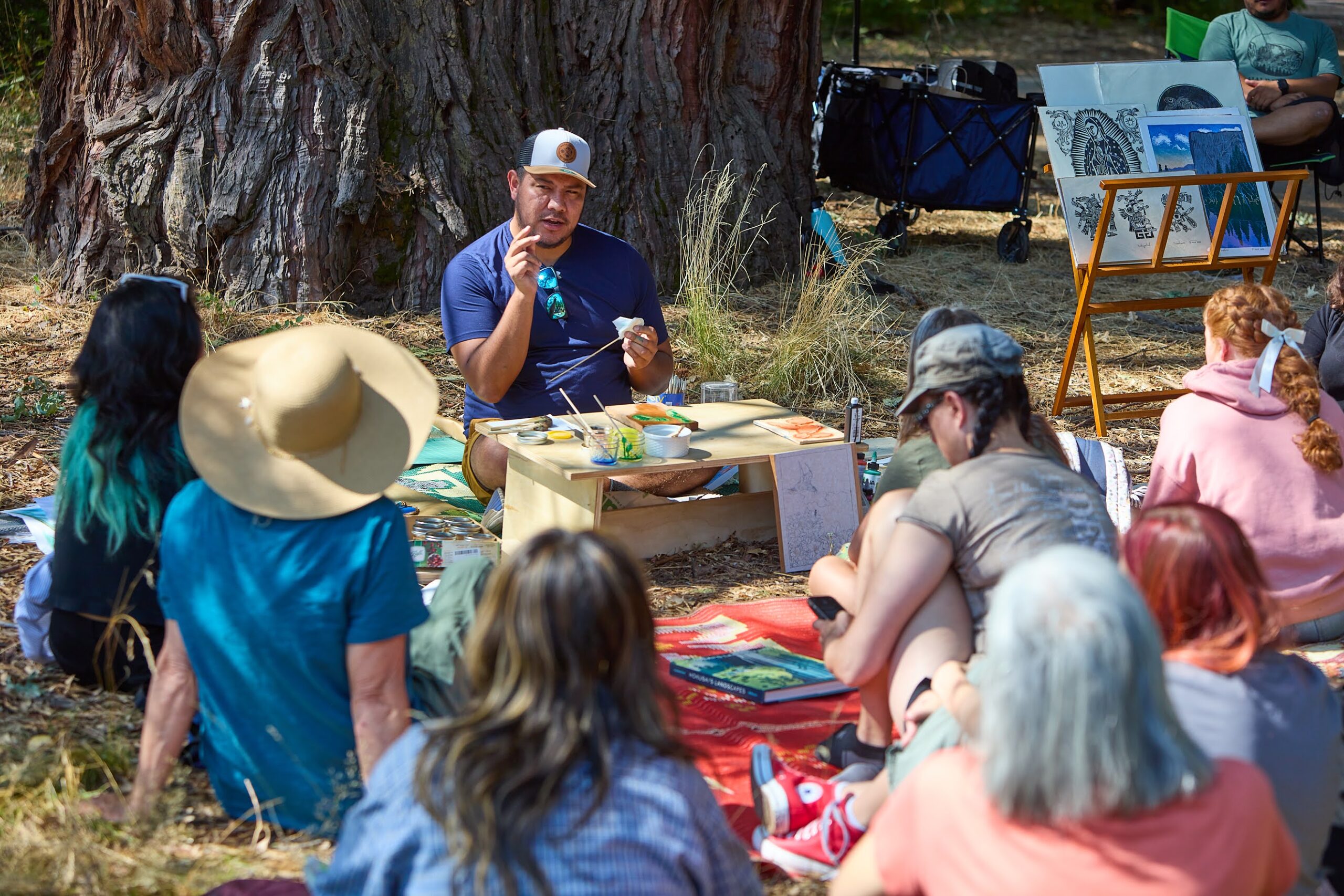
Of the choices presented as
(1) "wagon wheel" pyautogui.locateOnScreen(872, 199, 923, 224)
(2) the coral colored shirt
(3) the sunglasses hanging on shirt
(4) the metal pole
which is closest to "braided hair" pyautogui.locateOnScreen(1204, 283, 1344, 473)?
(2) the coral colored shirt

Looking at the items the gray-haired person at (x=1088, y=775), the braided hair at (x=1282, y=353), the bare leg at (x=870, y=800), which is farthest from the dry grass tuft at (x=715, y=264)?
the gray-haired person at (x=1088, y=775)

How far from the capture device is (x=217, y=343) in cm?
573

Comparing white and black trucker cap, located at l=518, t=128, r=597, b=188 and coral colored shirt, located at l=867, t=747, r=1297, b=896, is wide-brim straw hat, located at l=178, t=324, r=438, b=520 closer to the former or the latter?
coral colored shirt, located at l=867, t=747, r=1297, b=896

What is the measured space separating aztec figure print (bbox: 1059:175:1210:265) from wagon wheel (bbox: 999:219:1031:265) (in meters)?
2.63

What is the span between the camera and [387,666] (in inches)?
91.3

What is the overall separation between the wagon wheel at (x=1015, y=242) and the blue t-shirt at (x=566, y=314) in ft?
14.7

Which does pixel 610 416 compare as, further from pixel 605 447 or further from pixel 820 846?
pixel 820 846

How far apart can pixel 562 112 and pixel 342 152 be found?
1206 millimetres

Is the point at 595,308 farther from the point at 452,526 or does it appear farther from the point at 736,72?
the point at 736,72

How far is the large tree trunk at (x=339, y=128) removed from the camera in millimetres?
6184

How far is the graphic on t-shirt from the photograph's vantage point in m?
7.84

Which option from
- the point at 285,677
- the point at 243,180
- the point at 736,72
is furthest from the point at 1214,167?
the point at 285,677

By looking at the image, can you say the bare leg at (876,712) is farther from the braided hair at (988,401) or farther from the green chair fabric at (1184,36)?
the green chair fabric at (1184,36)

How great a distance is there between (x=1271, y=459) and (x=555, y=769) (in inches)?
97.5
